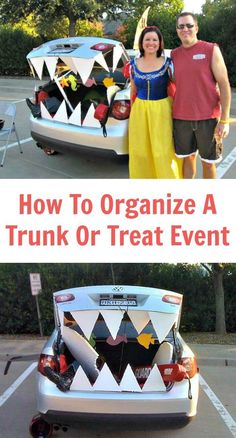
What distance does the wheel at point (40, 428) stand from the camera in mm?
4398

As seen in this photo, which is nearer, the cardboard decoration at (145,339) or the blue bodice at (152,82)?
the cardboard decoration at (145,339)

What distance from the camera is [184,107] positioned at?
4723 millimetres

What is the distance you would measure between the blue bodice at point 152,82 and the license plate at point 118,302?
173 centimetres

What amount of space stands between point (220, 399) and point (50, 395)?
2273mm

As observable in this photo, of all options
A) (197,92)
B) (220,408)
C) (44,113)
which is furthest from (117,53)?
(220,408)

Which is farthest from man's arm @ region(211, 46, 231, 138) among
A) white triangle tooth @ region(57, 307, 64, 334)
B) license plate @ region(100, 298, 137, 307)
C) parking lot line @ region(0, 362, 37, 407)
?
parking lot line @ region(0, 362, 37, 407)

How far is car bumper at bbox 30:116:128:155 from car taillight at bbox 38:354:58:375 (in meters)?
2.61

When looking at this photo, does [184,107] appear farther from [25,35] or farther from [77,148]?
[25,35]

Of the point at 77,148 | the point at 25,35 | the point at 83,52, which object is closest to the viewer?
the point at 83,52

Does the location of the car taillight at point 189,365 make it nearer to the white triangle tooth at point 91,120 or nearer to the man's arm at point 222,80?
the man's arm at point 222,80

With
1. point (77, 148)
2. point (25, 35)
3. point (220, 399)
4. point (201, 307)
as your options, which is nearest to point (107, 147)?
point (77, 148)

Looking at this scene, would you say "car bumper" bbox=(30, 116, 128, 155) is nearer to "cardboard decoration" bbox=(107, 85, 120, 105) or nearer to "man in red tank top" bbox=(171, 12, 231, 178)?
"cardboard decoration" bbox=(107, 85, 120, 105)

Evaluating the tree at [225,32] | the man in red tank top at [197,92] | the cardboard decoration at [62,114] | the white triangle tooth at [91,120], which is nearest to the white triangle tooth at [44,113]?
the cardboard decoration at [62,114]

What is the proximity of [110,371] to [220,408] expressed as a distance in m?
1.70
